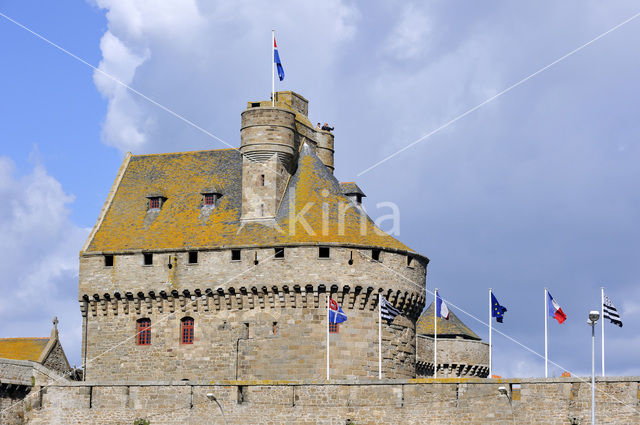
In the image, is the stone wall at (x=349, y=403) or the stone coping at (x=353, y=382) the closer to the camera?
the stone wall at (x=349, y=403)

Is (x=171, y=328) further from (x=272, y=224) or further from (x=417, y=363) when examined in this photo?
(x=417, y=363)

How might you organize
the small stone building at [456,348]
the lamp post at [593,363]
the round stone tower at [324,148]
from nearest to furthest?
the lamp post at [593,363]
the round stone tower at [324,148]
the small stone building at [456,348]

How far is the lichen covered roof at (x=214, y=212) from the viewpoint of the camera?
58.6m

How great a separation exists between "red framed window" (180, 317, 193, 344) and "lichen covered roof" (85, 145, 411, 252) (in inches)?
126

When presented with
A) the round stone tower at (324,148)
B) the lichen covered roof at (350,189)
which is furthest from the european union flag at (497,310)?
the round stone tower at (324,148)

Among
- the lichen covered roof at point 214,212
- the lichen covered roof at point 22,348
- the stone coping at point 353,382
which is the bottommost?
the stone coping at point 353,382

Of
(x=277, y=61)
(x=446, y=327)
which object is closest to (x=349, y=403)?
(x=277, y=61)

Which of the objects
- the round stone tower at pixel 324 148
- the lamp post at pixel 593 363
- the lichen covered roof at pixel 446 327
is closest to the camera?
the lamp post at pixel 593 363

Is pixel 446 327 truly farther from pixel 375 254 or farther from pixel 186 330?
pixel 186 330

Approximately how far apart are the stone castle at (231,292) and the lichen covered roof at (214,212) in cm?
8

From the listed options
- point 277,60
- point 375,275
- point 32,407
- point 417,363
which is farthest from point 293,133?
point 32,407

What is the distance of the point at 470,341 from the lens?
7194 centimetres

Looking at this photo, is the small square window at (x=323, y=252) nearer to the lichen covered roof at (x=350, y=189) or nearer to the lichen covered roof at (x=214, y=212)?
the lichen covered roof at (x=214, y=212)

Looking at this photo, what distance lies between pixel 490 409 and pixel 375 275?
11152mm
